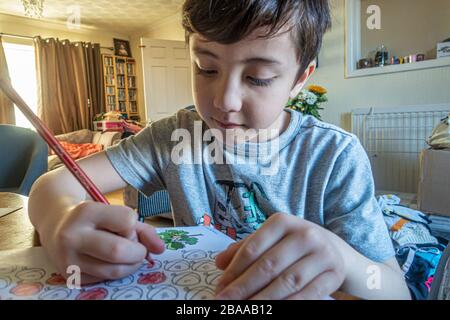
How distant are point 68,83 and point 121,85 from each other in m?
0.85

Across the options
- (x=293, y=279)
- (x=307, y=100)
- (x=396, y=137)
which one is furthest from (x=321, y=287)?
(x=396, y=137)

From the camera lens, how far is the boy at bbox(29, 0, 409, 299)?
29 centimetres

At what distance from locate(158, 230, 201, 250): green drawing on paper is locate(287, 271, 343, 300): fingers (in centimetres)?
17

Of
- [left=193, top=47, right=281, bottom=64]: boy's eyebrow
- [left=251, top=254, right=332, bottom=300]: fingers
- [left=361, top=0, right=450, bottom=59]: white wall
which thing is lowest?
[left=251, top=254, right=332, bottom=300]: fingers

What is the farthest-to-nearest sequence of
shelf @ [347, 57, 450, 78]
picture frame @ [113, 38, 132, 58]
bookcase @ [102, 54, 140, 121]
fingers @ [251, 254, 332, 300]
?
picture frame @ [113, 38, 132, 58] < bookcase @ [102, 54, 140, 121] < shelf @ [347, 57, 450, 78] < fingers @ [251, 254, 332, 300]

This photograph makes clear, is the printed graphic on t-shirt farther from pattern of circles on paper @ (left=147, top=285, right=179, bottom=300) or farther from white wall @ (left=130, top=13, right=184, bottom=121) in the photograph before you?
white wall @ (left=130, top=13, right=184, bottom=121)

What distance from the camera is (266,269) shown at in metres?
0.27

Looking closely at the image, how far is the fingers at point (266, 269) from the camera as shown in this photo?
265 mm

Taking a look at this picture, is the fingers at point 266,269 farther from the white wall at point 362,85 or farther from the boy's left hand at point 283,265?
the white wall at point 362,85

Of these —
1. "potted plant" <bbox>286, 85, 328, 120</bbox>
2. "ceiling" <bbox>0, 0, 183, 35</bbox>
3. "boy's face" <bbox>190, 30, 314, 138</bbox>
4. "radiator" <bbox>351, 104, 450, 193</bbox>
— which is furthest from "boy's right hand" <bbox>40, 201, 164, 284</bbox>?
"ceiling" <bbox>0, 0, 183, 35</bbox>

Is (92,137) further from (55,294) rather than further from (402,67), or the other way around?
(55,294)

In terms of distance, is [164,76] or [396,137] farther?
[164,76]

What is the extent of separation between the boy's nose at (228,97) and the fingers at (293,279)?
0.85 ft

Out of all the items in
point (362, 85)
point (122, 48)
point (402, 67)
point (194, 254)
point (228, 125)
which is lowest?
point (194, 254)
